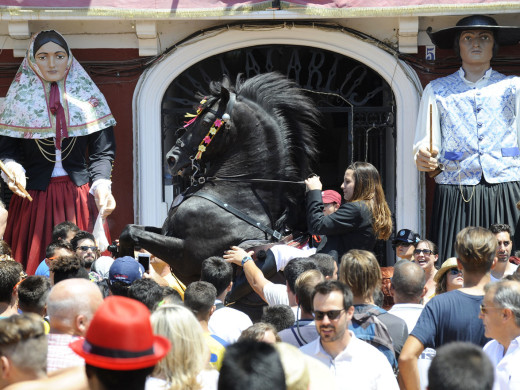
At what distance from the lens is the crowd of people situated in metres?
3.41

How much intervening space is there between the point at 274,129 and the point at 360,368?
13.5ft

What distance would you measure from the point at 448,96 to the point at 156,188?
10.0 feet

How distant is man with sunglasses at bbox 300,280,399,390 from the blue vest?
4.64m

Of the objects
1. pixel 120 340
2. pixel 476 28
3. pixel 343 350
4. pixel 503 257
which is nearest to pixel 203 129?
pixel 503 257

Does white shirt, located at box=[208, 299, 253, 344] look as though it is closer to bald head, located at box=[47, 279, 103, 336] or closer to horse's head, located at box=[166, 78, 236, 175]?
bald head, located at box=[47, 279, 103, 336]

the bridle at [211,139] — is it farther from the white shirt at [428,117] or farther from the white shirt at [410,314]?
the white shirt at [410,314]

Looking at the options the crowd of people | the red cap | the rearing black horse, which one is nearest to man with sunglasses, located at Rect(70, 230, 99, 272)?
the crowd of people

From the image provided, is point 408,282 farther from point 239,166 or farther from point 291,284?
point 239,166

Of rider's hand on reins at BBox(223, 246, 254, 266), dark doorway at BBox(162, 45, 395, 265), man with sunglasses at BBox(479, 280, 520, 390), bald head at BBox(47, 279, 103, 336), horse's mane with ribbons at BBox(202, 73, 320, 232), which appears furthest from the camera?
dark doorway at BBox(162, 45, 395, 265)

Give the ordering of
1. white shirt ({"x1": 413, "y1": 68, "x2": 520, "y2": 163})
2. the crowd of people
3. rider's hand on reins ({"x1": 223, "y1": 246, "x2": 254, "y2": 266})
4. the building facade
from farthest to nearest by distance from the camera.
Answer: the building facade
white shirt ({"x1": 413, "y1": 68, "x2": 520, "y2": 163})
rider's hand on reins ({"x1": 223, "y1": 246, "x2": 254, "y2": 266})
the crowd of people

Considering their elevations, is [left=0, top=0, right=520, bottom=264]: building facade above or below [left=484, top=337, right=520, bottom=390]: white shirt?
above

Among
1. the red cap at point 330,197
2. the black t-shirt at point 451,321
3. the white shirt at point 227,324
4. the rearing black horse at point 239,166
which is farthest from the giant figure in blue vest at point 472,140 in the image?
the black t-shirt at point 451,321

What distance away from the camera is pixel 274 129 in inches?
339

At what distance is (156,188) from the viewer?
33.7 feet
